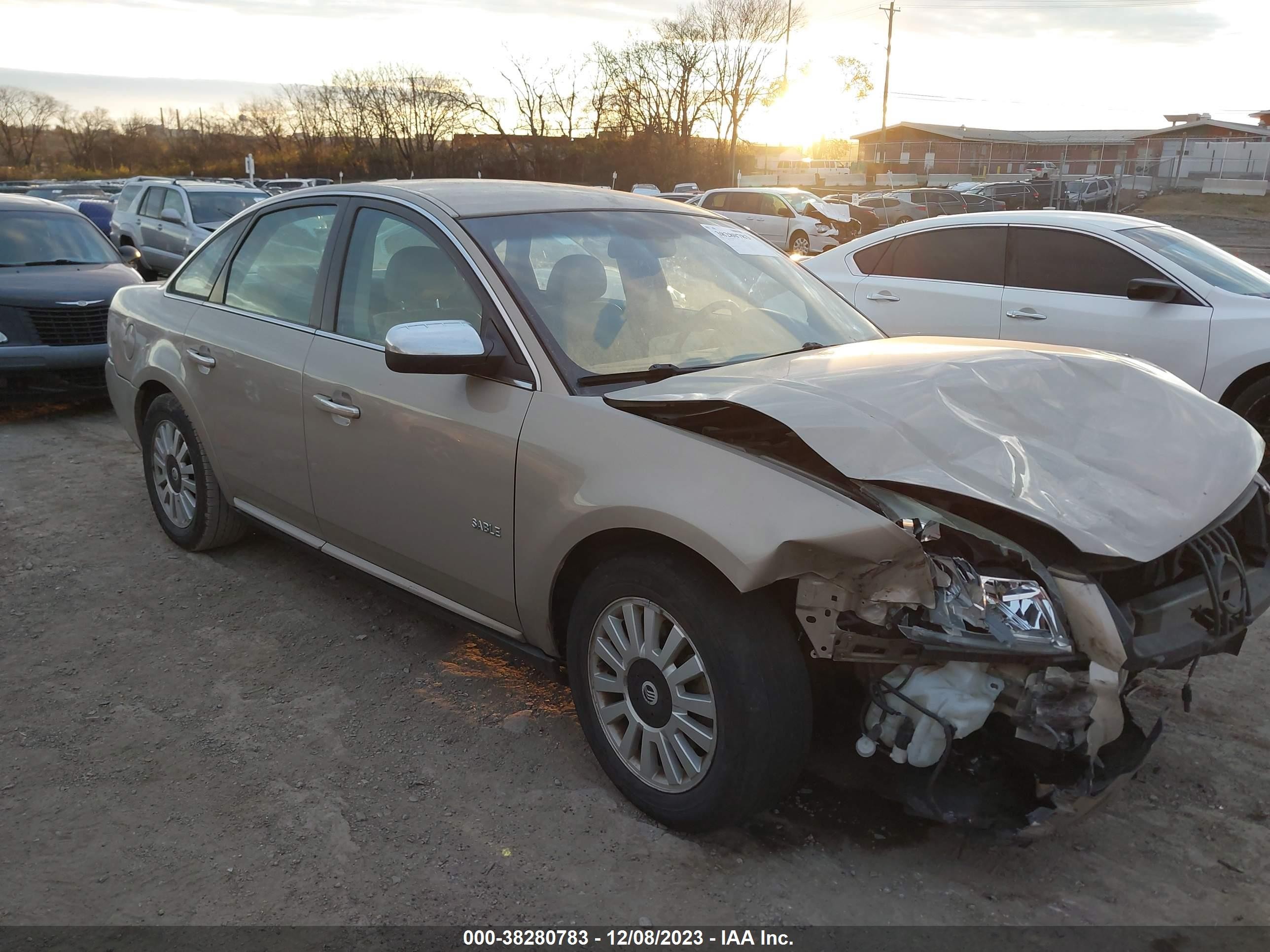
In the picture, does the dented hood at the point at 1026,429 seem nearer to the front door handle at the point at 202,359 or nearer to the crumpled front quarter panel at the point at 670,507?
the crumpled front quarter panel at the point at 670,507

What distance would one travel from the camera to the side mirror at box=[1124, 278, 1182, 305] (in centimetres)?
609

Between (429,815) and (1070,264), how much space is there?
564cm

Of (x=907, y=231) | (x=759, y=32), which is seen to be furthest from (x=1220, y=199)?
(x=907, y=231)

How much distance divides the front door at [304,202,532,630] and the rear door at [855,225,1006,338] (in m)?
4.22

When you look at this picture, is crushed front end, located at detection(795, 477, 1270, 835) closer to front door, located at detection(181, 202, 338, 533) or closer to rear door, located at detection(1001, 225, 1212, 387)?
front door, located at detection(181, 202, 338, 533)

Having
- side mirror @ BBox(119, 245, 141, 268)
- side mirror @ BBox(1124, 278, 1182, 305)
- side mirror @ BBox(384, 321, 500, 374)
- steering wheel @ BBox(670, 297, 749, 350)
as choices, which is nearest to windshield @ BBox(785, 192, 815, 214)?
side mirror @ BBox(119, 245, 141, 268)

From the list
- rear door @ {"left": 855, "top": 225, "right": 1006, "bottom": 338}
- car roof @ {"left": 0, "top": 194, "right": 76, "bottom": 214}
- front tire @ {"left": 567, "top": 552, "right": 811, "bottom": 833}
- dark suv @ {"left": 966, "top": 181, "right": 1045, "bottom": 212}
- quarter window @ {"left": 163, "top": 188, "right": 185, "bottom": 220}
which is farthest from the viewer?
dark suv @ {"left": 966, "top": 181, "right": 1045, "bottom": 212}

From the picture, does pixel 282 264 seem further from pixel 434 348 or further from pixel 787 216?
Answer: pixel 787 216

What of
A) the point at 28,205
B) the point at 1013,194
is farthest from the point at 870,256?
the point at 1013,194

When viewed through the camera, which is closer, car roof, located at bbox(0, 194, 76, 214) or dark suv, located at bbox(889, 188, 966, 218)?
car roof, located at bbox(0, 194, 76, 214)

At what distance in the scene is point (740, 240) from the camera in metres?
4.04

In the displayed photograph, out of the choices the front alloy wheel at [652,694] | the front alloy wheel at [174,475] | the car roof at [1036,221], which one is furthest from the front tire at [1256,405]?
the front alloy wheel at [174,475]

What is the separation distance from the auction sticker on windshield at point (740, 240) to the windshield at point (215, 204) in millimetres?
12437

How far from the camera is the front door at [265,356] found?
12.7 ft
